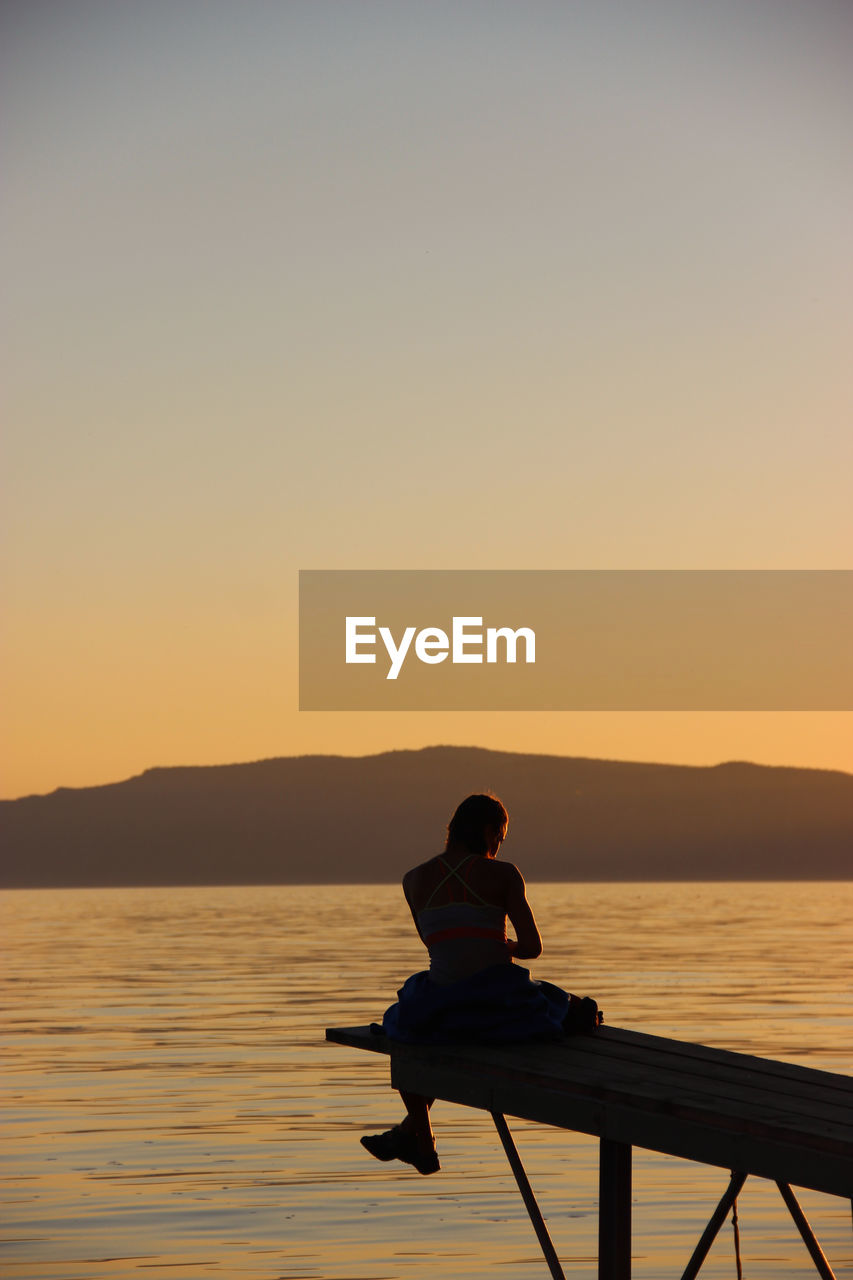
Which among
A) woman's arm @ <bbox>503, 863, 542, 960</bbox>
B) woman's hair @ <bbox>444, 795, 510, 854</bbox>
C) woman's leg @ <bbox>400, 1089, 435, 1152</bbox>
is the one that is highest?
woman's hair @ <bbox>444, 795, 510, 854</bbox>

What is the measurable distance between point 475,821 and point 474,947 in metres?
0.63

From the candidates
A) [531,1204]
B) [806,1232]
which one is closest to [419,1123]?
[531,1204]

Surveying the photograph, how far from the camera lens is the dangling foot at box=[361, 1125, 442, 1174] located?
8.37 meters

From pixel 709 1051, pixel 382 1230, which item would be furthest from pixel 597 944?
pixel 709 1051

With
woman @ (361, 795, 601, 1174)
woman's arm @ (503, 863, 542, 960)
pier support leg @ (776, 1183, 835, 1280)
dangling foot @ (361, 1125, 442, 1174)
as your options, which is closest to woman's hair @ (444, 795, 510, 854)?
woman @ (361, 795, 601, 1174)

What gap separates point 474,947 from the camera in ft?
26.8

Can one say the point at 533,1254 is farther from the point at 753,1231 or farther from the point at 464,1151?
the point at 464,1151

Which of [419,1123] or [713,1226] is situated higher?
[419,1123]

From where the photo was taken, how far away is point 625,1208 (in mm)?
7754

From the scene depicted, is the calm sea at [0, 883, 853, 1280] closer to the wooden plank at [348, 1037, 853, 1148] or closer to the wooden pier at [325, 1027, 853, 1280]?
the wooden pier at [325, 1027, 853, 1280]

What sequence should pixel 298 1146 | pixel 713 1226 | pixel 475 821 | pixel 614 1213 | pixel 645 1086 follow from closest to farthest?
pixel 645 1086 → pixel 713 1226 → pixel 614 1213 → pixel 475 821 → pixel 298 1146

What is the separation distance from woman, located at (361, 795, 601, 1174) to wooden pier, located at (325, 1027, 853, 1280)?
0.36 ft

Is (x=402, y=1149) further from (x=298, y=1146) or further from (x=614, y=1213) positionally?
(x=298, y=1146)

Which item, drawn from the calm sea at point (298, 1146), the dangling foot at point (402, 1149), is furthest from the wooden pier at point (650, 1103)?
the calm sea at point (298, 1146)
